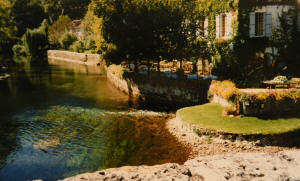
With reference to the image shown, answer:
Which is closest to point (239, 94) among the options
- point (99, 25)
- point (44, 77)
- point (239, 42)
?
point (239, 42)

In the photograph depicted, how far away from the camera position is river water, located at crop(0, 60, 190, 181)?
50.8 ft

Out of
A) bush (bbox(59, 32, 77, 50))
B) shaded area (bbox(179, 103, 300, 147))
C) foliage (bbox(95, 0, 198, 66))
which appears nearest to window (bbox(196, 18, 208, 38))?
foliage (bbox(95, 0, 198, 66))

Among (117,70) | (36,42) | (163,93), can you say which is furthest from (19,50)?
(163,93)

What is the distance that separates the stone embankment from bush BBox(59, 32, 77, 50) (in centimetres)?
6697

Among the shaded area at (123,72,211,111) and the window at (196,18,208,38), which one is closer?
the shaded area at (123,72,211,111)

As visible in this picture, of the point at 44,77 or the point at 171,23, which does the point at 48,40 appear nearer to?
the point at 44,77

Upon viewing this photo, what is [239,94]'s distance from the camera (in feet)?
62.1

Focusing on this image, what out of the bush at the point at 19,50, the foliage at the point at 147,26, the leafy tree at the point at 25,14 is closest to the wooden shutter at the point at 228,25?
the foliage at the point at 147,26

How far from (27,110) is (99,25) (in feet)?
33.1

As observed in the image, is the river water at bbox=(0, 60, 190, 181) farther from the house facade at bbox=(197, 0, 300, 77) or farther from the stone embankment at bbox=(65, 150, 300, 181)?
the house facade at bbox=(197, 0, 300, 77)

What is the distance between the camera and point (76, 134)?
65.4 feet

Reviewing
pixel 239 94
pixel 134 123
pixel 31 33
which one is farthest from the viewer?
pixel 31 33

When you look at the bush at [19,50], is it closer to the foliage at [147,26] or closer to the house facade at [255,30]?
the foliage at [147,26]

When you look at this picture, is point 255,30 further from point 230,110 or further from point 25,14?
point 25,14
